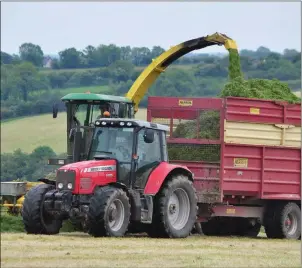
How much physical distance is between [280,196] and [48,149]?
29766mm

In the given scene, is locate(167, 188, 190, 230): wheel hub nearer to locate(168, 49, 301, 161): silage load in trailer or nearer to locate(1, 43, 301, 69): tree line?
locate(168, 49, 301, 161): silage load in trailer

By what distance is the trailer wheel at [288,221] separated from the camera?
75.2 ft

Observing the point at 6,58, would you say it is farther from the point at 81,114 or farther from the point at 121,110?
the point at 81,114

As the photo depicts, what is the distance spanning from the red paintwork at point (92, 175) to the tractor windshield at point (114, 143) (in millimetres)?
A: 250

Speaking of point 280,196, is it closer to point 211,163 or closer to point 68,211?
point 211,163

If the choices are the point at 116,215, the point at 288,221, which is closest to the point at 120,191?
the point at 116,215

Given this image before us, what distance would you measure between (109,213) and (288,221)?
578 centimetres

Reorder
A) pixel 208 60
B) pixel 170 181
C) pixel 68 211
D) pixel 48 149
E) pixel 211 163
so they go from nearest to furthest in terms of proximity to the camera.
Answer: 1. pixel 68 211
2. pixel 170 181
3. pixel 211 163
4. pixel 48 149
5. pixel 208 60

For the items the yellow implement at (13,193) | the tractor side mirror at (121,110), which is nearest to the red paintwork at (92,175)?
the tractor side mirror at (121,110)

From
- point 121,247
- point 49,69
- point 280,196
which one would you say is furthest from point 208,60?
point 121,247

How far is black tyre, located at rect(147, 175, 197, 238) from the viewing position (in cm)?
1998

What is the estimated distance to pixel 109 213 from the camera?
18.7 m

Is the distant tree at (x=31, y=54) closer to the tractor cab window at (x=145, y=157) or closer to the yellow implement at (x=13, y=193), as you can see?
the yellow implement at (x=13, y=193)

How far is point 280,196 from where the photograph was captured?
74.6 ft
